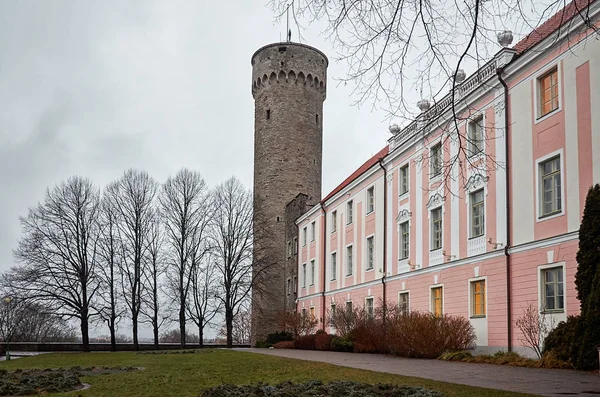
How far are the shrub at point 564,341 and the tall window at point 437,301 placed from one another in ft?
28.9

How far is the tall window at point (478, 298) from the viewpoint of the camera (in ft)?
73.5

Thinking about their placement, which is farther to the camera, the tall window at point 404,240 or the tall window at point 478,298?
the tall window at point 404,240

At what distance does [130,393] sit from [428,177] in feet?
59.9

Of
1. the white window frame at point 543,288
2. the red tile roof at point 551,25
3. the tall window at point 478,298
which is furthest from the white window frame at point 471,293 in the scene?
the red tile roof at point 551,25

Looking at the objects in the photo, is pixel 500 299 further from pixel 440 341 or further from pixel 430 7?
pixel 430 7

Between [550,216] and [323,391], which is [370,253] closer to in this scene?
[550,216]

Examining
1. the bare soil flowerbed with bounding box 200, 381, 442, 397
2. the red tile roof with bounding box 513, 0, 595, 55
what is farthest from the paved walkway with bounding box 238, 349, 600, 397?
the red tile roof with bounding box 513, 0, 595, 55

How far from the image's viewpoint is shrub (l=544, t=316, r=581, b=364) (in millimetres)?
14938

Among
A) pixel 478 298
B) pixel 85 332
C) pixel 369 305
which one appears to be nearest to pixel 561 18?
pixel 478 298

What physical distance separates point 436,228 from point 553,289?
8219 mm

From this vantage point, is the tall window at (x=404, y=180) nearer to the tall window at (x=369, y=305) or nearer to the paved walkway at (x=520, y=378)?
the tall window at (x=369, y=305)

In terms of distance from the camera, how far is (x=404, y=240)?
30.0 m

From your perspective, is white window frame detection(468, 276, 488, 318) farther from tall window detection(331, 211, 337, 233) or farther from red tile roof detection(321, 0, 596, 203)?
tall window detection(331, 211, 337, 233)

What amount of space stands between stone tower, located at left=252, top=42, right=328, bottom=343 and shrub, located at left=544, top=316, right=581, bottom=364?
35.9 meters
